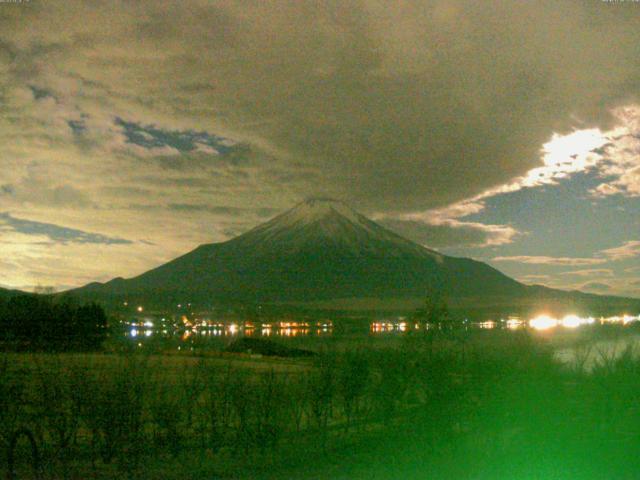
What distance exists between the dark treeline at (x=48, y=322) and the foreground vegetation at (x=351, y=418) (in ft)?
89.7

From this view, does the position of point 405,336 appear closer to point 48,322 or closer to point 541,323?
point 48,322

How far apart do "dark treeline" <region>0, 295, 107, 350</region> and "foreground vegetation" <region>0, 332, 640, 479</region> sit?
2734 cm

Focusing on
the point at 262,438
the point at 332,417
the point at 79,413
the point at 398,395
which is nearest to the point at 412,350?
the point at 398,395

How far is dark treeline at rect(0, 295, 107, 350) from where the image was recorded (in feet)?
139

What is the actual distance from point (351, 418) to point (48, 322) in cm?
3382

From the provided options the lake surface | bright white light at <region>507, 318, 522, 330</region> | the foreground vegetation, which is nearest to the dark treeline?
the lake surface

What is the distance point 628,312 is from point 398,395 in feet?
455

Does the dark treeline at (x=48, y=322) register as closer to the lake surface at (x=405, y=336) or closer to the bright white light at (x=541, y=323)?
the lake surface at (x=405, y=336)

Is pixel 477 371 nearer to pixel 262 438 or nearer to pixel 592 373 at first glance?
pixel 592 373

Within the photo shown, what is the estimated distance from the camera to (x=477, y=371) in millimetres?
15797

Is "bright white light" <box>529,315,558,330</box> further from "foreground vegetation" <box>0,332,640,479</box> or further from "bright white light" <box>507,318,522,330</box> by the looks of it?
"foreground vegetation" <box>0,332,640,479</box>

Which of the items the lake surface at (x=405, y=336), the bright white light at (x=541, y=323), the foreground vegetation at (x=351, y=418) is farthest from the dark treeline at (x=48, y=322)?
the foreground vegetation at (x=351, y=418)

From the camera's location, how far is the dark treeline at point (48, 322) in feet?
139

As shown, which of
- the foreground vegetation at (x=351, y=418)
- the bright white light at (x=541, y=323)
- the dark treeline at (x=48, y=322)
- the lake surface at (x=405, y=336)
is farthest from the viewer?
the bright white light at (x=541, y=323)
